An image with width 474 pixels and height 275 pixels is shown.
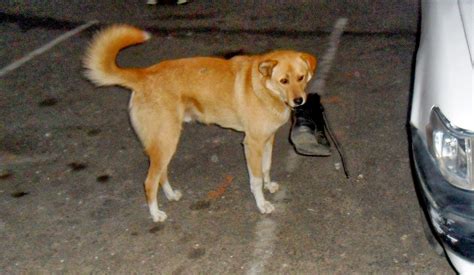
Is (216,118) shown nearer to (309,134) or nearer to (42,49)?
(309,134)

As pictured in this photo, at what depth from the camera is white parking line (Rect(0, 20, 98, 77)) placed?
22.1 feet

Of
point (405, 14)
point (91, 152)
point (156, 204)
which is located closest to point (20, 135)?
point (91, 152)

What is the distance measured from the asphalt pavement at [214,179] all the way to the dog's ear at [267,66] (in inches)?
39.8

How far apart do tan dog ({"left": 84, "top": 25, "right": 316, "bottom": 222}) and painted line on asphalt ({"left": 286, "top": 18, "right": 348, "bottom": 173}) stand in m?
0.69

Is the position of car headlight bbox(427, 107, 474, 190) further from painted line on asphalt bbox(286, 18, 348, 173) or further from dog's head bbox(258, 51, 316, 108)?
painted line on asphalt bbox(286, 18, 348, 173)

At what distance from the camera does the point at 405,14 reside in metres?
6.92

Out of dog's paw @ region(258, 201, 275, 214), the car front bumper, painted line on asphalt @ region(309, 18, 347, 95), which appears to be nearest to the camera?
the car front bumper

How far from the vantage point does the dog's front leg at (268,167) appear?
4.00 meters

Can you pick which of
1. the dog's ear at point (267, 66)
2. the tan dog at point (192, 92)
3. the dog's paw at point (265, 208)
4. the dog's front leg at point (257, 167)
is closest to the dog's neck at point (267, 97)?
the tan dog at point (192, 92)

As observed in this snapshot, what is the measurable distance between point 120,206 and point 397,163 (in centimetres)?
214

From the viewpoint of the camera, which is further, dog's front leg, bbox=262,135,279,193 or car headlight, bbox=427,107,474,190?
dog's front leg, bbox=262,135,279,193

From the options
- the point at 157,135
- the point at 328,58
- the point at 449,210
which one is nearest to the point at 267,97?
the point at 157,135

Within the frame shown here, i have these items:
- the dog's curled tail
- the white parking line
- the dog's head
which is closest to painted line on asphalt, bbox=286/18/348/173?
the dog's head

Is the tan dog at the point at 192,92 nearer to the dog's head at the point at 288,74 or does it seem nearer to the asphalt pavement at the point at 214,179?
the dog's head at the point at 288,74
